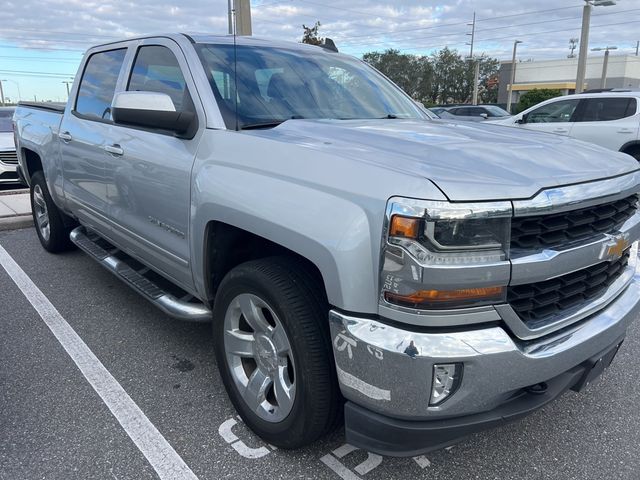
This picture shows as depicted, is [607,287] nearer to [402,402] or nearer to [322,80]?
[402,402]

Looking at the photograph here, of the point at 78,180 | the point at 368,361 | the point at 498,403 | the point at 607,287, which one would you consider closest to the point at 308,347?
the point at 368,361

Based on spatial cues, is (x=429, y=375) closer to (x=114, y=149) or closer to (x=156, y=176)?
(x=156, y=176)

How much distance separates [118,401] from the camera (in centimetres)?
288

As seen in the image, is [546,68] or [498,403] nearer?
[498,403]

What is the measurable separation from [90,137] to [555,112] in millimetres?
9765

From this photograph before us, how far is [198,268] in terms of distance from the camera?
9.09 ft

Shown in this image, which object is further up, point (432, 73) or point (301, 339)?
point (432, 73)

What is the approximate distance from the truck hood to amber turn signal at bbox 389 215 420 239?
0.15 m

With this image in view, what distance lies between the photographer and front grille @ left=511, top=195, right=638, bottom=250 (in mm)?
1861

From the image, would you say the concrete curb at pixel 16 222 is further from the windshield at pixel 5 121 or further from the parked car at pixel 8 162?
the windshield at pixel 5 121

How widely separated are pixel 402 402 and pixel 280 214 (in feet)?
2.83

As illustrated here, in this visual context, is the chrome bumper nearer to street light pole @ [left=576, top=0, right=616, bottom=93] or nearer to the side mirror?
the side mirror

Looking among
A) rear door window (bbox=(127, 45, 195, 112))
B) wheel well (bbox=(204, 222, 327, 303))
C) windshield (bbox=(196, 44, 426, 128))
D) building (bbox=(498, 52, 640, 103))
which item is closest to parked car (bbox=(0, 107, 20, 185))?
rear door window (bbox=(127, 45, 195, 112))

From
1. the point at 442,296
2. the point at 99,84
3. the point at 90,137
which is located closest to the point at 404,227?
the point at 442,296
